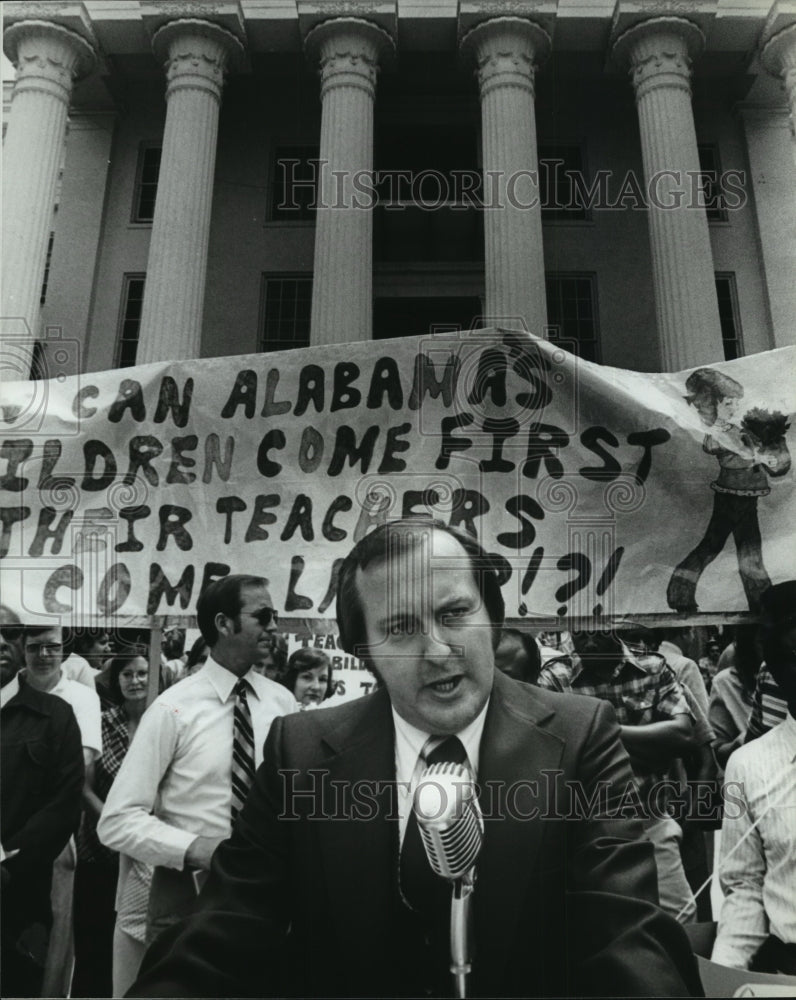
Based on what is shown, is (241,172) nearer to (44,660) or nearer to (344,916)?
(44,660)

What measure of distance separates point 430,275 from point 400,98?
420 cm

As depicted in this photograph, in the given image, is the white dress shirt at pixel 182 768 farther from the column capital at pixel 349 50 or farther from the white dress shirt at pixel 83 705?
the column capital at pixel 349 50

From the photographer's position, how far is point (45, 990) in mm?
5215

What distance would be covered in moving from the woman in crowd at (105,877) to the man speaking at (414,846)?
0.40 metres

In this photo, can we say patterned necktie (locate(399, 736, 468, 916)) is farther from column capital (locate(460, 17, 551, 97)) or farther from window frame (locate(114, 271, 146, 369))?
window frame (locate(114, 271, 146, 369))

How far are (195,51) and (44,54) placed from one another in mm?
2734

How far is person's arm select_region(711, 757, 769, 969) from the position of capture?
498 centimetres

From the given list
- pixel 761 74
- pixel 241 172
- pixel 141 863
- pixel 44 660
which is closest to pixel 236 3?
pixel 241 172

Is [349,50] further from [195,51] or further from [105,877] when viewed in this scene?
[105,877]

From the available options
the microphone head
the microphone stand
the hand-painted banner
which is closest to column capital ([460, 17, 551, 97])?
the hand-painted banner

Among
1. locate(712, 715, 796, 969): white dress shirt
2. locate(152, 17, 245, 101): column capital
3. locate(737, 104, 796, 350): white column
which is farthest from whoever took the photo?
locate(737, 104, 796, 350): white column

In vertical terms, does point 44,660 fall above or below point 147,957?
above

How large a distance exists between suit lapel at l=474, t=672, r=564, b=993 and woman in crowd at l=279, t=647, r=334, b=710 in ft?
3.11

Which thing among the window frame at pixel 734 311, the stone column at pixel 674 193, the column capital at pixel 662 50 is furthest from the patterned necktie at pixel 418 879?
the window frame at pixel 734 311
